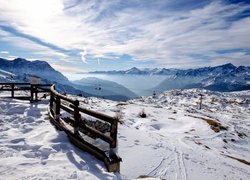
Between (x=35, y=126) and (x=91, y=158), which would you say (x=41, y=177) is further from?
(x=35, y=126)

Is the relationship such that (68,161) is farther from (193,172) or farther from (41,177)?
(193,172)

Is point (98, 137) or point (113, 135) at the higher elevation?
point (113, 135)

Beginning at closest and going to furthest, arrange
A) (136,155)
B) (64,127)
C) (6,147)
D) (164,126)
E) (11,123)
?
(6,147), (64,127), (136,155), (11,123), (164,126)

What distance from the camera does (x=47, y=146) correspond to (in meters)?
9.13

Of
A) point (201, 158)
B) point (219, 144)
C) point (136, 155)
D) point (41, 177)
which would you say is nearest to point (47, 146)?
point (41, 177)

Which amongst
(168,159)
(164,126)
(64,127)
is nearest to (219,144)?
(164,126)

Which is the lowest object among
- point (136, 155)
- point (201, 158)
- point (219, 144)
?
point (219, 144)

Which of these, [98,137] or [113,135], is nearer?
[113,135]

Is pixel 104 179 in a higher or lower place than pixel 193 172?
higher

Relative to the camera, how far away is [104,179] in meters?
7.01

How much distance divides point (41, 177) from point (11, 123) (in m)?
7.22

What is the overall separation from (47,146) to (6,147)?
146cm

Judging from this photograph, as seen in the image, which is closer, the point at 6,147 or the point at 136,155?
the point at 6,147

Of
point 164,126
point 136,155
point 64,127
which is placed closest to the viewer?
point 64,127
